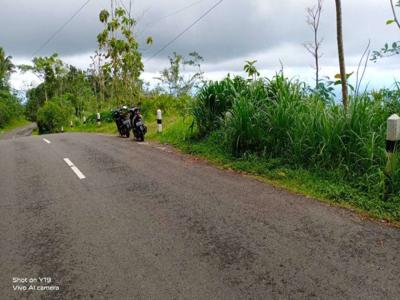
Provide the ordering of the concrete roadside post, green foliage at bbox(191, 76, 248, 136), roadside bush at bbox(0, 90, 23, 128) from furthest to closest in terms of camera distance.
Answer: roadside bush at bbox(0, 90, 23, 128) → green foliage at bbox(191, 76, 248, 136) → the concrete roadside post

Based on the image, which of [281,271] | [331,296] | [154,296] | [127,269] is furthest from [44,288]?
[331,296]

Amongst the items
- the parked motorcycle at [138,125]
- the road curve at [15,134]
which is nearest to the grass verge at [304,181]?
the parked motorcycle at [138,125]

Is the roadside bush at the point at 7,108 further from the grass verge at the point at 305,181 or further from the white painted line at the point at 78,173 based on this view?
the grass verge at the point at 305,181

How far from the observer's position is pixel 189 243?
3.82 metres

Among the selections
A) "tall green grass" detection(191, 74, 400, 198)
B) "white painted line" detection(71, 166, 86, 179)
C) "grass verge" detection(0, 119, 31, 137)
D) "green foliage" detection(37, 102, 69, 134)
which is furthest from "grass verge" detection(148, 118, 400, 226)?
"grass verge" detection(0, 119, 31, 137)

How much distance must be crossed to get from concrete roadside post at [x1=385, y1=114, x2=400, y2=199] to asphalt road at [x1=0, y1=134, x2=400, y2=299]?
873 mm

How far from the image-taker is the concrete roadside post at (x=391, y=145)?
4.87 m

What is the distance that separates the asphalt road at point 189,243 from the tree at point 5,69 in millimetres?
66739

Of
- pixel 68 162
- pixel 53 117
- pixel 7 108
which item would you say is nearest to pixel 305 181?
pixel 68 162

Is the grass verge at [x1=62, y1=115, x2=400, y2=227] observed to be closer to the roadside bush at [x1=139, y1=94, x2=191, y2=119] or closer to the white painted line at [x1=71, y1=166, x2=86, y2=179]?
the white painted line at [x1=71, y1=166, x2=86, y2=179]

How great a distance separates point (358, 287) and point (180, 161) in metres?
5.84

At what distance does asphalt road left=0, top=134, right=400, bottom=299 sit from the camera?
2.99 meters

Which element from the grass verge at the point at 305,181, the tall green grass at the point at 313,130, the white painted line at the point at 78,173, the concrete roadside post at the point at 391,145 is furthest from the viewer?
the white painted line at the point at 78,173

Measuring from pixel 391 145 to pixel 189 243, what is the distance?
3.27m
